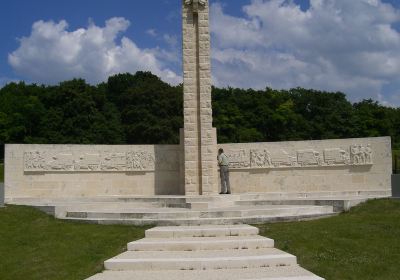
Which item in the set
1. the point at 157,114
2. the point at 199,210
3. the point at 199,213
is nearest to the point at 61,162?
the point at 199,210

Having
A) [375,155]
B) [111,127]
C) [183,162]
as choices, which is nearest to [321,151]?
[375,155]

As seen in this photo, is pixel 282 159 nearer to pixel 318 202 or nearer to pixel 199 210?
pixel 318 202

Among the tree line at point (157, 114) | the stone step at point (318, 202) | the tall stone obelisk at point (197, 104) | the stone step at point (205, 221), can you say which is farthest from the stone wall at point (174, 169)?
the tree line at point (157, 114)

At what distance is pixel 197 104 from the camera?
1546 centimetres

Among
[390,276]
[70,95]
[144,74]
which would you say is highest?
[144,74]

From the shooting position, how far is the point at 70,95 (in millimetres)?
39500

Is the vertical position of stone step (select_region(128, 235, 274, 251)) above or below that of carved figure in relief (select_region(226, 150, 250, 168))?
below

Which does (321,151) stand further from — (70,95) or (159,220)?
(70,95)

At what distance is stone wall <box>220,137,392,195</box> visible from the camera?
16016mm

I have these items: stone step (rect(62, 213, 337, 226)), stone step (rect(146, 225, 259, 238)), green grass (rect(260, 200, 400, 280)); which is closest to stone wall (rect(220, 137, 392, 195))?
green grass (rect(260, 200, 400, 280))

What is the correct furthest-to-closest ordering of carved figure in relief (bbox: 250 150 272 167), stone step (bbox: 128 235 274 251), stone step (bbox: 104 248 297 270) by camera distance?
1. carved figure in relief (bbox: 250 150 272 167)
2. stone step (bbox: 128 235 274 251)
3. stone step (bbox: 104 248 297 270)

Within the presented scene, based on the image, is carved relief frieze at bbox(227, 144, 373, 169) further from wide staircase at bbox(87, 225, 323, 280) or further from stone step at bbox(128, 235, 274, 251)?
stone step at bbox(128, 235, 274, 251)

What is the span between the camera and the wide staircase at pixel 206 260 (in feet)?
21.6

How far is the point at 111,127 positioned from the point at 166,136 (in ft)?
16.6
